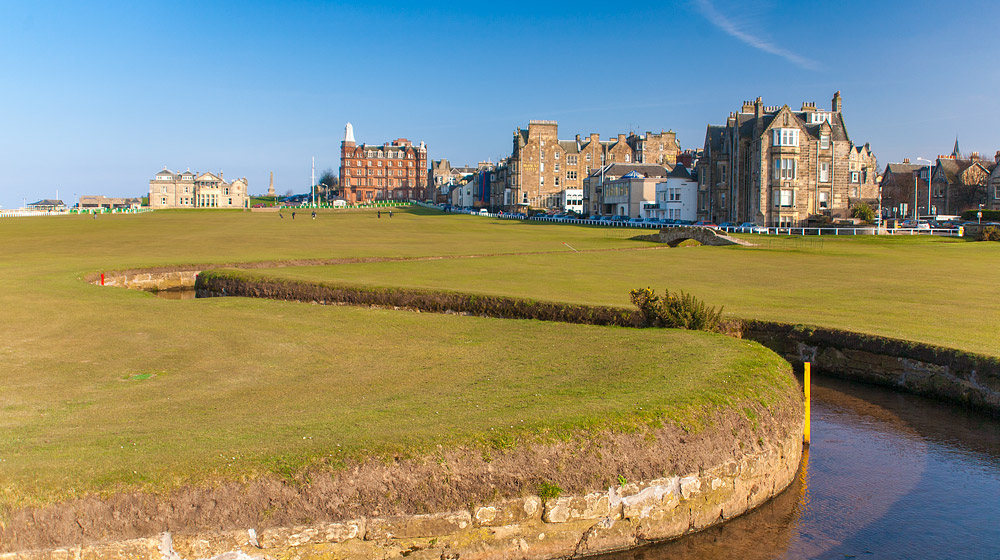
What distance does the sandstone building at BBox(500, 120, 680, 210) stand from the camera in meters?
144

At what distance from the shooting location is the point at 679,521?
10930 mm

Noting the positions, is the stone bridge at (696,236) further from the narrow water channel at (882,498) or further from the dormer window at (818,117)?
the narrow water channel at (882,498)

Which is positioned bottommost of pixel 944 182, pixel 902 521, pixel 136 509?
pixel 902 521

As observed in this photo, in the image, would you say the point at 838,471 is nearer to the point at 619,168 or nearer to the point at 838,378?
the point at 838,378

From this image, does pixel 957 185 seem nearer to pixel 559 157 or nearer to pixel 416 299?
pixel 559 157

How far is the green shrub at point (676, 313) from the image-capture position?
19.2m

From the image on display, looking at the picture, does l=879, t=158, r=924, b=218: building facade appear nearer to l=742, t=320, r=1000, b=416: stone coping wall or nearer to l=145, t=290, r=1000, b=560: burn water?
l=742, t=320, r=1000, b=416: stone coping wall

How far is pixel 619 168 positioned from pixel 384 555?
11580cm

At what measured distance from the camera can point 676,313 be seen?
1931 cm

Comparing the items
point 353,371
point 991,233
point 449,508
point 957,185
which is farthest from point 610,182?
point 449,508

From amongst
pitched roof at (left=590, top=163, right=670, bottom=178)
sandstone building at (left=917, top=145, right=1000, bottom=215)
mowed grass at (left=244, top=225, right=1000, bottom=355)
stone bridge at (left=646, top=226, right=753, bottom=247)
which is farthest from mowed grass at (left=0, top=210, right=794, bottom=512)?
sandstone building at (left=917, top=145, right=1000, bottom=215)

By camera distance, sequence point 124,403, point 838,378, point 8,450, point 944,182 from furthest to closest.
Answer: point 944,182 → point 838,378 → point 124,403 → point 8,450

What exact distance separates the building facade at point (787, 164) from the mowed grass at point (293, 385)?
6520 cm

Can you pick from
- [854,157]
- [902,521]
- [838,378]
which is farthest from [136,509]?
[854,157]
